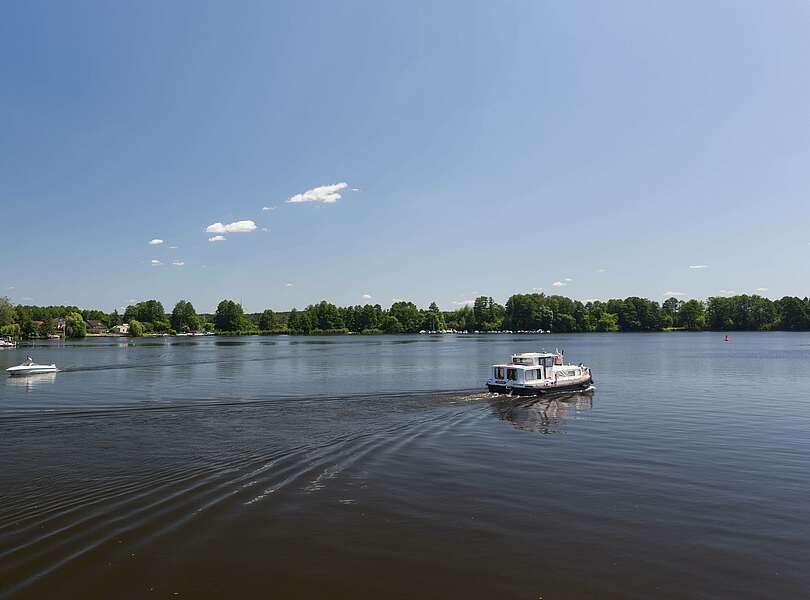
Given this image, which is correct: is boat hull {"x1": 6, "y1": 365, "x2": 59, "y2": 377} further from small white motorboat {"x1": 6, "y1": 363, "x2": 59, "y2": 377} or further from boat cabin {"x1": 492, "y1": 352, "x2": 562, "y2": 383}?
boat cabin {"x1": 492, "y1": 352, "x2": 562, "y2": 383}

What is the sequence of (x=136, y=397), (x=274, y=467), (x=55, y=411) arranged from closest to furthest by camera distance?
(x=274, y=467) < (x=55, y=411) < (x=136, y=397)

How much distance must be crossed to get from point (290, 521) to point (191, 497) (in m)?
4.17

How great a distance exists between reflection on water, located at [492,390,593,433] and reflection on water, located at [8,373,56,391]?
4528 centimetres

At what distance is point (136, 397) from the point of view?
4469 cm

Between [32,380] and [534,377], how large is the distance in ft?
180

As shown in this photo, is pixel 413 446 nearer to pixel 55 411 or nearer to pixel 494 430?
pixel 494 430

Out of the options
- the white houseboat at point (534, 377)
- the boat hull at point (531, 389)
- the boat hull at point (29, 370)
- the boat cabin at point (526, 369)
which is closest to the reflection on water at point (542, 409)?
the boat hull at point (531, 389)

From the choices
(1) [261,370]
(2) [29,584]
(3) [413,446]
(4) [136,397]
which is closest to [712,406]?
(3) [413,446]

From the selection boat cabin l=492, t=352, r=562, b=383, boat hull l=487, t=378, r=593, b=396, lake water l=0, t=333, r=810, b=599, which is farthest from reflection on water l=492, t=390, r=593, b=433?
boat cabin l=492, t=352, r=562, b=383

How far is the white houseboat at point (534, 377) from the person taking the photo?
4641 cm

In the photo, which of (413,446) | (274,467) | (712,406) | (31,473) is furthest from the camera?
(712,406)

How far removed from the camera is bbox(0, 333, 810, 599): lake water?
12.1 m

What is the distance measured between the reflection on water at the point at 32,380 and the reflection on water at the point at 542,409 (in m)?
45.3

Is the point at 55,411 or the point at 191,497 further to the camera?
the point at 55,411
